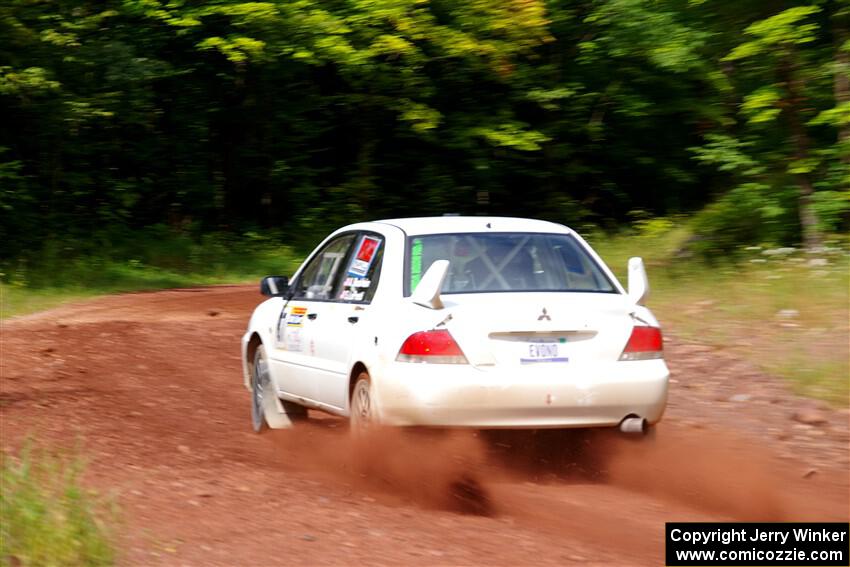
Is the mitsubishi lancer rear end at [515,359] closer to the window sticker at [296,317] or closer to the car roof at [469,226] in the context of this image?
the car roof at [469,226]

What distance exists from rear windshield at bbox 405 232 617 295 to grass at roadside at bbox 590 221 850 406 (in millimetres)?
2738

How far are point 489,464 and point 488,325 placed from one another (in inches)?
35.4

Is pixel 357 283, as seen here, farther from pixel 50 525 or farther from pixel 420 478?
pixel 50 525

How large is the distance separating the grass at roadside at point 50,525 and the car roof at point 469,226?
10.3 ft

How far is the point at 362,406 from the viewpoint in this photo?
7.78 metres

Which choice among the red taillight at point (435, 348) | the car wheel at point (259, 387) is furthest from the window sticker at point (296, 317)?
the red taillight at point (435, 348)

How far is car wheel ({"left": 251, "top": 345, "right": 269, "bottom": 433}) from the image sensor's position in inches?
392

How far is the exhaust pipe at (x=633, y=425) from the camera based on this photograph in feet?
24.4

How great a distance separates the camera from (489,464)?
24.8 feet

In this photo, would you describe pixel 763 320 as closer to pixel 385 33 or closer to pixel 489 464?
pixel 489 464

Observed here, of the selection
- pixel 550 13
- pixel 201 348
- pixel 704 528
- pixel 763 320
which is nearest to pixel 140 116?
pixel 550 13

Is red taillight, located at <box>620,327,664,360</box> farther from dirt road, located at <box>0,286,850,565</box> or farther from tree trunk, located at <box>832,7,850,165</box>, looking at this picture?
tree trunk, located at <box>832,7,850,165</box>

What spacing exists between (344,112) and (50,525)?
2612cm

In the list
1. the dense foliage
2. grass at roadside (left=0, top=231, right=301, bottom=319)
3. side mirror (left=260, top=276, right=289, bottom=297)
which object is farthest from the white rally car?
grass at roadside (left=0, top=231, right=301, bottom=319)
